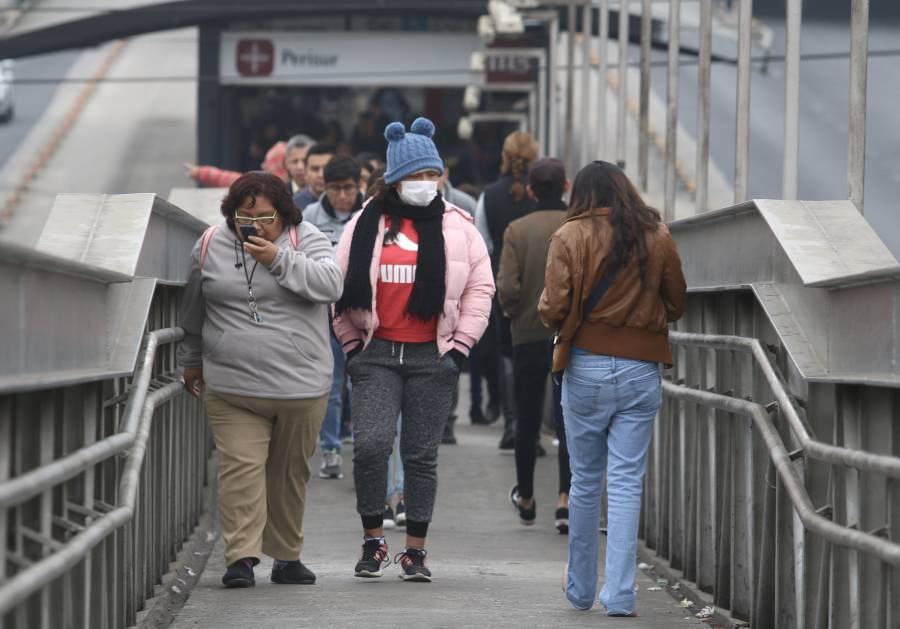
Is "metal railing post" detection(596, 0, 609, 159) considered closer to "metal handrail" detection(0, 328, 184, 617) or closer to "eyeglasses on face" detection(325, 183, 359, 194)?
"eyeglasses on face" detection(325, 183, 359, 194)

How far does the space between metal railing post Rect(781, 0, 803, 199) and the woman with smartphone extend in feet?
6.07

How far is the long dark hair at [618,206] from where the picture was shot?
6.71 metres

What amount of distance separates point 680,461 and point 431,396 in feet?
4.16

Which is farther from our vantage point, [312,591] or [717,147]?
[717,147]

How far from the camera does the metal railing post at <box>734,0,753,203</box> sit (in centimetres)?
816

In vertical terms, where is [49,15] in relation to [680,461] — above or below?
above

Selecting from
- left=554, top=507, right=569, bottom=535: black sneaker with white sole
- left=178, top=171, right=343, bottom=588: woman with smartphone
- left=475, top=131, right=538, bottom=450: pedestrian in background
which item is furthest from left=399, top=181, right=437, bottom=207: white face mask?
left=475, top=131, right=538, bottom=450: pedestrian in background

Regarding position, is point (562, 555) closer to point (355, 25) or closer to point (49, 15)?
point (355, 25)

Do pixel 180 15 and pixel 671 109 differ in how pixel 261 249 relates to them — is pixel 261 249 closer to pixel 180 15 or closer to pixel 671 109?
pixel 671 109

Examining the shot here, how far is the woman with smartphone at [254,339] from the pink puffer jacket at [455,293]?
0.65 feet

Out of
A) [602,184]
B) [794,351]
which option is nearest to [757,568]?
[794,351]

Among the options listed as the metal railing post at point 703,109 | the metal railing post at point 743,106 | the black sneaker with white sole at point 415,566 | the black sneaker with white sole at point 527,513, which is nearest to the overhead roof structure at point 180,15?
the metal railing post at point 703,109

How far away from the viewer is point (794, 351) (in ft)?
19.0

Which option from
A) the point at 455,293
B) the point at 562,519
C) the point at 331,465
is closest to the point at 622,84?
the point at 331,465
